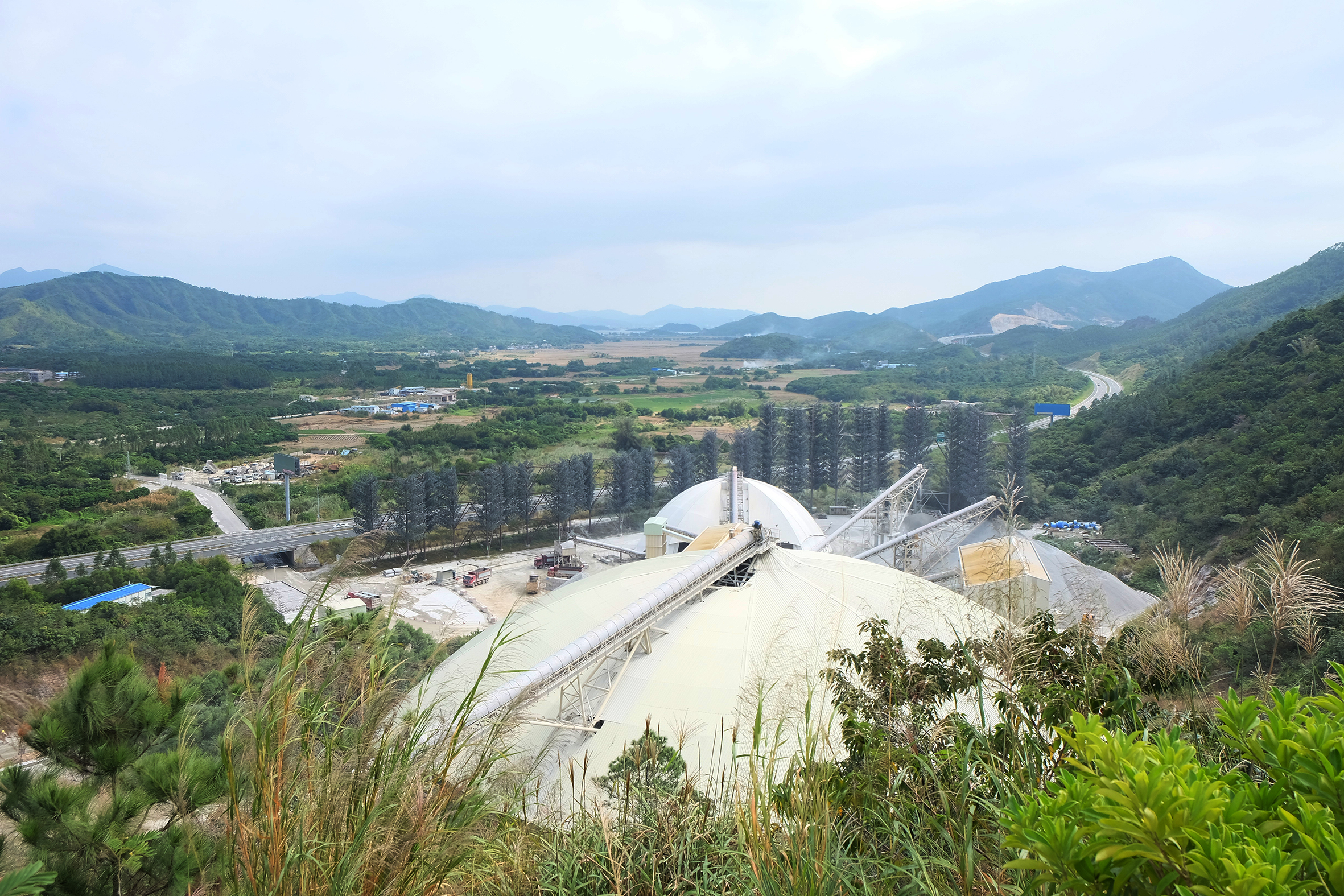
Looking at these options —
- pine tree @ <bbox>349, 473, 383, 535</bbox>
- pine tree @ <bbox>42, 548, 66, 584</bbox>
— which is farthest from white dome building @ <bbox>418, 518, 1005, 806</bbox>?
pine tree @ <bbox>349, 473, 383, 535</bbox>

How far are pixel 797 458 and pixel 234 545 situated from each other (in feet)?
112

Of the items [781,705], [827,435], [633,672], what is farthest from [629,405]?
[781,705]

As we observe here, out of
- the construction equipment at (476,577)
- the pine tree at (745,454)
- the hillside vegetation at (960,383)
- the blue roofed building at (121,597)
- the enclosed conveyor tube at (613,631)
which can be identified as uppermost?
the enclosed conveyor tube at (613,631)

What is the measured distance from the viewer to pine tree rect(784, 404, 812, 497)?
5075 cm

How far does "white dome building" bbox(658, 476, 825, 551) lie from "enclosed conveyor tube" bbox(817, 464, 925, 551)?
92 cm

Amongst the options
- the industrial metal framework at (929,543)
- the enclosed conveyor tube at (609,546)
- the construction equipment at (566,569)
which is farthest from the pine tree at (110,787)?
the construction equipment at (566,569)

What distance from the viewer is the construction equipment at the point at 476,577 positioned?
35.9 metres

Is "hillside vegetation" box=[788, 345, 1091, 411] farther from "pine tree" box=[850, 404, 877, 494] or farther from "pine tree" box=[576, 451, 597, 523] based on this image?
"pine tree" box=[576, 451, 597, 523]

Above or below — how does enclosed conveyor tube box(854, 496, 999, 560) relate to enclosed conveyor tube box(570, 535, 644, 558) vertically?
above

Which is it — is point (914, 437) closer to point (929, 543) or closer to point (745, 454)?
point (745, 454)

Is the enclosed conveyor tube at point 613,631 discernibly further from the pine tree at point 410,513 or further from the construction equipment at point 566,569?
the pine tree at point 410,513

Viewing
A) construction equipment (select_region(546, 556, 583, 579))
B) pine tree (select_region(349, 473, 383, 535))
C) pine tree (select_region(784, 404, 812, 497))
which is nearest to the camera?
construction equipment (select_region(546, 556, 583, 579))

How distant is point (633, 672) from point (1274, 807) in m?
10.8

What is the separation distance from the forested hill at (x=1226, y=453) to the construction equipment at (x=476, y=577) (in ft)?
97.8
